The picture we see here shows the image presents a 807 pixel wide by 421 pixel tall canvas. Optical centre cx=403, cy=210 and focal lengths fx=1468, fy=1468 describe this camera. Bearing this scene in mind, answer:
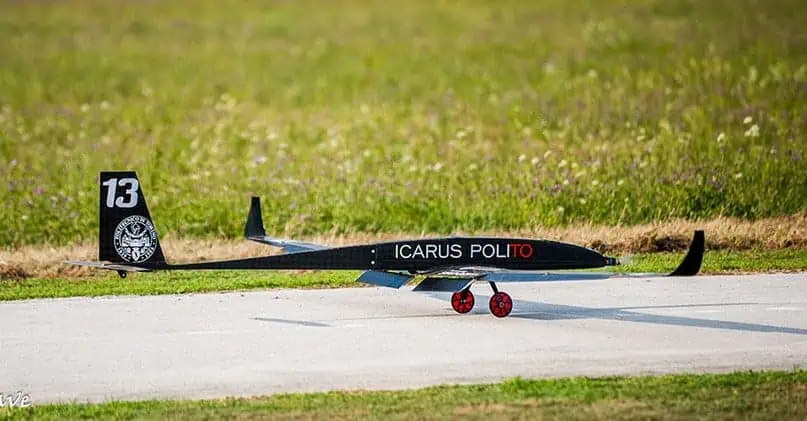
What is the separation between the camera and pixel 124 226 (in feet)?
55.4

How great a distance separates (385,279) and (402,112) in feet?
80.3

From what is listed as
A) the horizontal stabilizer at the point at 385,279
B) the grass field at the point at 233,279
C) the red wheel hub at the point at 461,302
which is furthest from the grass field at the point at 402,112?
the horizontal stabilizer at the point at 385,279

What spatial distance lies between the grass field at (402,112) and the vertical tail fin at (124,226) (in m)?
10.3

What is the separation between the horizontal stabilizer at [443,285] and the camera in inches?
679

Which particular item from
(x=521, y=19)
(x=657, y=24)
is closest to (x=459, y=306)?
(x=657, y=24)

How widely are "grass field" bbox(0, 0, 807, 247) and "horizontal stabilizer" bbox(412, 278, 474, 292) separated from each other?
9.76 metres

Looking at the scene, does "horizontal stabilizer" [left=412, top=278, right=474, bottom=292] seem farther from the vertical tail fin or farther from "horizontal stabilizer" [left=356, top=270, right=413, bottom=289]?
the vertical tail fin

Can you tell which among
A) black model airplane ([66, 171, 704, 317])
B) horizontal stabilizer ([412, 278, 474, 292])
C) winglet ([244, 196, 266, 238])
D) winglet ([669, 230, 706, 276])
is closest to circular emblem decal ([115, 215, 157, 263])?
black model airplane ([66, 171, 704, 317])

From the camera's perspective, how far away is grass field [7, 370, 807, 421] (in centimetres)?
1248

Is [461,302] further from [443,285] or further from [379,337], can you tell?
[379,337]

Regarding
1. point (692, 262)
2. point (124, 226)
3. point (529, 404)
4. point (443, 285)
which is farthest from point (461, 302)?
point (529, 404)

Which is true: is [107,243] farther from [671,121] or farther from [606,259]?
[671,121]

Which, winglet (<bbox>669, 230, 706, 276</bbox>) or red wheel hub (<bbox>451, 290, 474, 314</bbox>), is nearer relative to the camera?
winglet (<bbox>669, 230, 706, 276</bbox>)

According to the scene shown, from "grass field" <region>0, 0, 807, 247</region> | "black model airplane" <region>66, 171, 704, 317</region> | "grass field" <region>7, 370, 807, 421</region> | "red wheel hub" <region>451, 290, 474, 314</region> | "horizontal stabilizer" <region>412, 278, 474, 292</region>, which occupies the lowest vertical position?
"grass field" <region>7, 370, 807, 421</region>
